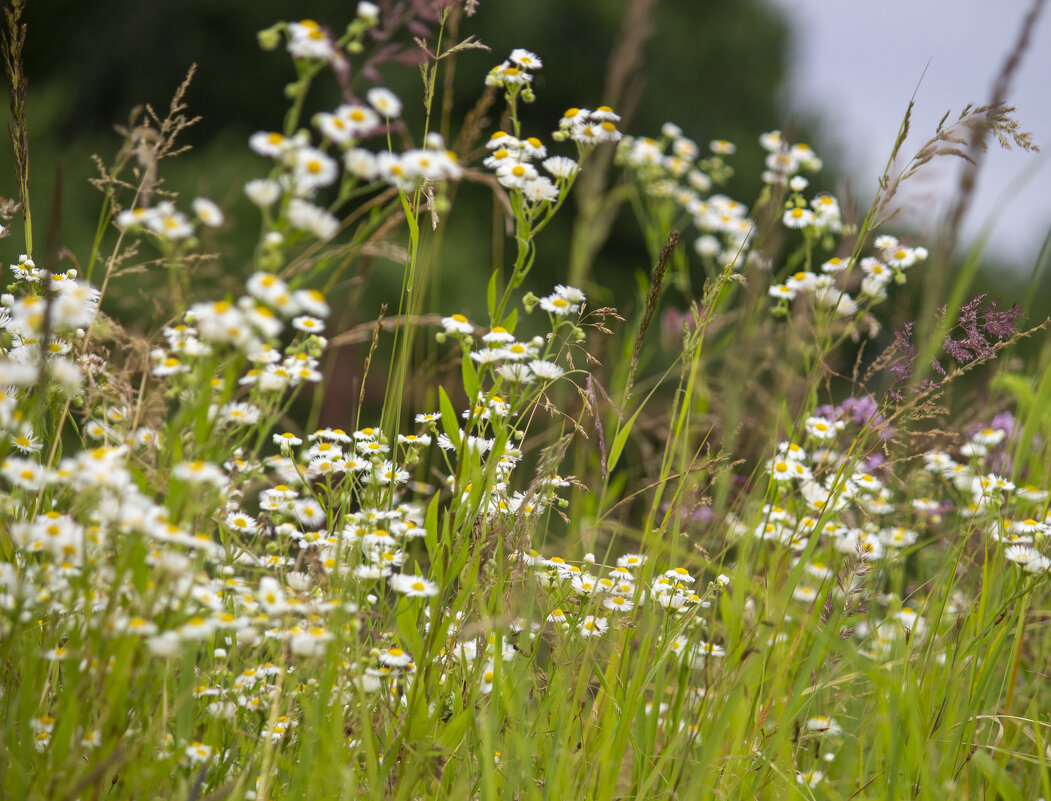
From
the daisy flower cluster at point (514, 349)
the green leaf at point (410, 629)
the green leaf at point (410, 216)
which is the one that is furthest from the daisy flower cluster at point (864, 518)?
the green leaf at point (410, 216)

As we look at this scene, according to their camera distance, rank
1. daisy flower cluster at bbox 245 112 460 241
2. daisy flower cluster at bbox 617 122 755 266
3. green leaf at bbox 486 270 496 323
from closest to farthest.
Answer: daisy flower cluster at bbox 245 112 460 241 → green leaf at bbox 486 270 496 323 → daisy flower cluster at bbox 617 122 755 266

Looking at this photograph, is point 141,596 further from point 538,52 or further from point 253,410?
point 538,52

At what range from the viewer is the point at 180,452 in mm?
1085

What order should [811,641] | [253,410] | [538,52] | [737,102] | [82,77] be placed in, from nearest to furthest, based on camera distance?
[253,410] < [811,641] < [82,77] < [538,52] < [737,102]

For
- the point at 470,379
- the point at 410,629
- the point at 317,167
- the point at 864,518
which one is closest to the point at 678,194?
the point at 864,518

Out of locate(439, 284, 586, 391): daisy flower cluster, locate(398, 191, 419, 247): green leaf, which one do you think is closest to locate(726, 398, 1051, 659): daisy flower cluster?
Result: locate(439, 284, 586, 391): daisy flower cluster

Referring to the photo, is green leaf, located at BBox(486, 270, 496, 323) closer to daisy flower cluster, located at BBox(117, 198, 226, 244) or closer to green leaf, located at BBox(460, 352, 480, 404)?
green leaf, located at BBox(460, 352, 480, 404)

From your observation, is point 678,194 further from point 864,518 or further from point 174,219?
point 174,219

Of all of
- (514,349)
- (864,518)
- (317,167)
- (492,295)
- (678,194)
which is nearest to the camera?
(317,167)

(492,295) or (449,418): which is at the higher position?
(492,295)

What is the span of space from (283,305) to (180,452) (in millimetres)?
372

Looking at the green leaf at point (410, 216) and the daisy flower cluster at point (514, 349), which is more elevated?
the green leaf at point (410, 216)

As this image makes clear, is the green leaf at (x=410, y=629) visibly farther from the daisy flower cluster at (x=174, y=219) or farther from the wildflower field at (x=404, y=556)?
the daisy flower cluster at (x=174, y=219)

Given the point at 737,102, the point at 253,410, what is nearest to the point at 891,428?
the point at 253,410
